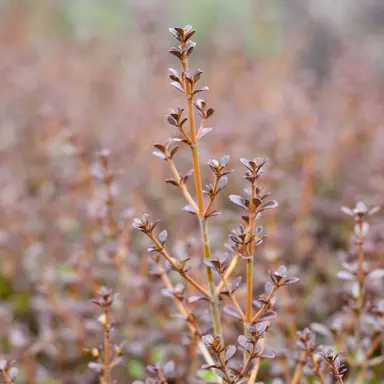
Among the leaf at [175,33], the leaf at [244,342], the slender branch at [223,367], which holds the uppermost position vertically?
the leaf at [175,33]

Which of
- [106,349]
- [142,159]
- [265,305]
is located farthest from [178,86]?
[142,159]

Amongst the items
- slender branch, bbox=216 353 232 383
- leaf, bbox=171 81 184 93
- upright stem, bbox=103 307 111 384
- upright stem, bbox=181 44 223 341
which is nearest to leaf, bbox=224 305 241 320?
upright stem, bbox=181 44 223 341

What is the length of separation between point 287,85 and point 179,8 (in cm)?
401

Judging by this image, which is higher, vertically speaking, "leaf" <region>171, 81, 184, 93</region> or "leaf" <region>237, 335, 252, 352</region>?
"leaf" <region>171, 81, 184, 93</region>

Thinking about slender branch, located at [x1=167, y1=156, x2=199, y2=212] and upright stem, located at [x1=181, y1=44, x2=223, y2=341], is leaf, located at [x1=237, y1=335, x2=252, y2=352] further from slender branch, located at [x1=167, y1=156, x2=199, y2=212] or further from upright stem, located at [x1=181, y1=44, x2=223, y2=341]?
slender branch, located at [x1=167, y1=156, x2=199, y2=212]

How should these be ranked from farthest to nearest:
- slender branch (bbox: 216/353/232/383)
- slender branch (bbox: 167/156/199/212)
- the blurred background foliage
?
the blurred background foliage → slender branch (bbox: 167/156/199/212) → slender branch (bbox: 216/353/232/383)

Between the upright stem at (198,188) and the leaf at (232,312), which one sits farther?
the leaf at (232,312)

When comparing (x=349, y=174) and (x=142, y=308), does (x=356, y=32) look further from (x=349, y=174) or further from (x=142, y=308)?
(x=142, y=308)

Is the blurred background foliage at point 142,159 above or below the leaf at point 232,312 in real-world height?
above

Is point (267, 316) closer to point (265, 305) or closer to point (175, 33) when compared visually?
point (265, 305)

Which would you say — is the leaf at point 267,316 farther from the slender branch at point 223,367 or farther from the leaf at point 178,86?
the leaf at point 178,86

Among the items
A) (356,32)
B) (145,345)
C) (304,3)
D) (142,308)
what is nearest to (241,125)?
(142,308)

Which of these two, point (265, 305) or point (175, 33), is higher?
point (175, 33)

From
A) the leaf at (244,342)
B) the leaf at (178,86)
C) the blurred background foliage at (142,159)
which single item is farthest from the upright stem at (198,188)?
the blurred background foliage at (142,159)
